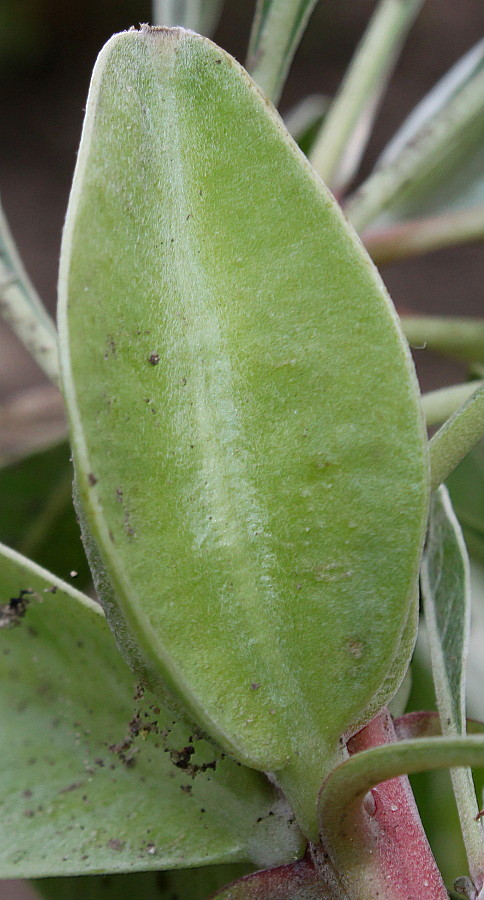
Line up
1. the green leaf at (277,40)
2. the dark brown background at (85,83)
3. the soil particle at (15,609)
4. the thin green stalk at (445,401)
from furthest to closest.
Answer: the dark brown background at (85,83)
the green leaf at (277,40)
the thin green stalk at (445,401)
the soil particle at (15,609)

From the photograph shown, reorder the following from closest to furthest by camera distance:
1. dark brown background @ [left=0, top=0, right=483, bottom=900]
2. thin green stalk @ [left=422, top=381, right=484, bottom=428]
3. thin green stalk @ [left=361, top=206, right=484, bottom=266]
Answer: thin green stalk @ [left=422, top=381, right=484, bottom=428] → thin green stalk @ [left=361, top=206, right=484, bottom=266] → dark brown background @ [left=0, top=0, right=483, bottom=900]

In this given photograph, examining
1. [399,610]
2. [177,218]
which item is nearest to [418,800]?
[399,610]

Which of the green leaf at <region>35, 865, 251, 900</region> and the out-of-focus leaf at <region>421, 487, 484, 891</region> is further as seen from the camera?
the green leaf at <region>35, 865, 251, 900</region>

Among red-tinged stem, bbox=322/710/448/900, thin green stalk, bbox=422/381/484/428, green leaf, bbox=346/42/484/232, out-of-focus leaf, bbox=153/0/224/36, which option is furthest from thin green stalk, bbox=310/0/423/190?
red-tinged stem, bbox=322/710/448/900

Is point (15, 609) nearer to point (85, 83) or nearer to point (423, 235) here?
point (423, 235)

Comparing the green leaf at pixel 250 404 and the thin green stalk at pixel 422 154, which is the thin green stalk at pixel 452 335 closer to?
the thin green stalk at pixel 422 154

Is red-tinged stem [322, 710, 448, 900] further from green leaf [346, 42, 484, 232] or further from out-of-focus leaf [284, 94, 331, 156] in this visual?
out-of-focus leaf [284, 94, 331, 156]

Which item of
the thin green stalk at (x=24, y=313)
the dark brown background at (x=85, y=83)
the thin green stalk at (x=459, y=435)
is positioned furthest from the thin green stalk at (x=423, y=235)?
the dark brown background at (x=85, y=83)
